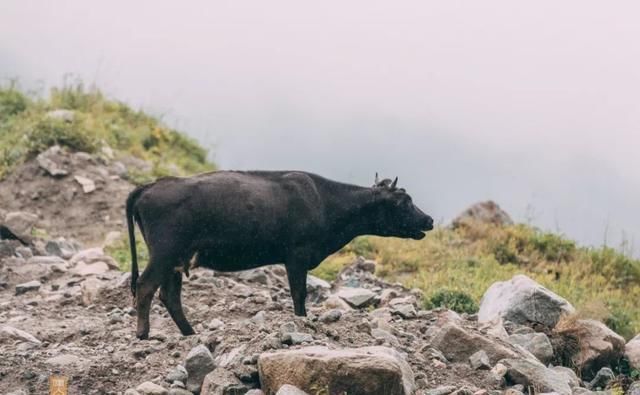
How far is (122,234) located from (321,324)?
991 centimetres

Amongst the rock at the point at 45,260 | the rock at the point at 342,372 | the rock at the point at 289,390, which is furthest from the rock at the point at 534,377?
the rock at the point at 45,260

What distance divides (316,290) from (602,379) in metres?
4.21

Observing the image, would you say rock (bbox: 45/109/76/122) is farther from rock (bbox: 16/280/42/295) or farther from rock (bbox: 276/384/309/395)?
rock (bbox: 276/384/309/395)

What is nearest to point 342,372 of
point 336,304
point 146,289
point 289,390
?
point 289,390

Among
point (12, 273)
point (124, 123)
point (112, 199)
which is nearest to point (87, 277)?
point (12, 273)

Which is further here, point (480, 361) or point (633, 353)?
point (633, 353)

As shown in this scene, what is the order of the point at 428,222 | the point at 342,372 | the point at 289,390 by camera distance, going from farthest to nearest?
the point at 428,222 → the point at 342,372 → the point at 289,390

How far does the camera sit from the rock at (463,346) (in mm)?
9539

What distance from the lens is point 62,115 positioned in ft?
75.3

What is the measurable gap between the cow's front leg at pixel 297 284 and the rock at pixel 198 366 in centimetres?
204

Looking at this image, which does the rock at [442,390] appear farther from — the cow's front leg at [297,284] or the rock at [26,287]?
the rock at [26,287]

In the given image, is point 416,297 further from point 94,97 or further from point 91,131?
point 94,97

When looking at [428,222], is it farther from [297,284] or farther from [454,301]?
[454,301]

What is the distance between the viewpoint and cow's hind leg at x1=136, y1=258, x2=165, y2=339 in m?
9.81
